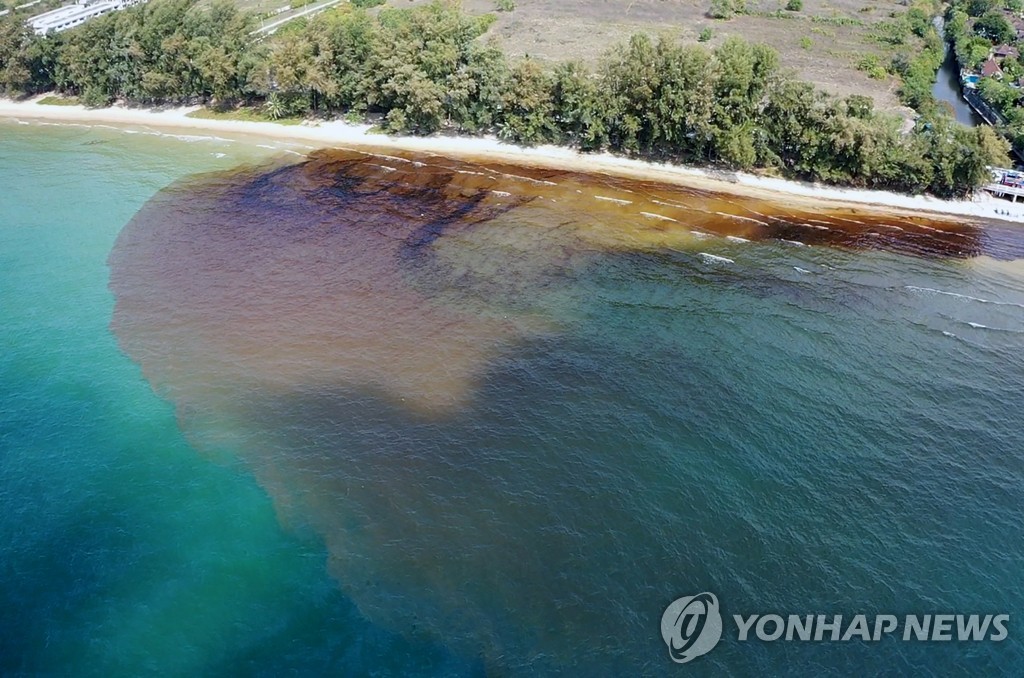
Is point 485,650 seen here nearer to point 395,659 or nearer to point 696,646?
point 395,659

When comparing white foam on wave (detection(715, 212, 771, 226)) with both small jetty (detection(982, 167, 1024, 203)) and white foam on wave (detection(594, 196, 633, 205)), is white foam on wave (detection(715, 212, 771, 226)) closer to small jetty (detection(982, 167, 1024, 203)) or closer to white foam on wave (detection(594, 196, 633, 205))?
white foam on wave (detection(594, 196, 633, 205))

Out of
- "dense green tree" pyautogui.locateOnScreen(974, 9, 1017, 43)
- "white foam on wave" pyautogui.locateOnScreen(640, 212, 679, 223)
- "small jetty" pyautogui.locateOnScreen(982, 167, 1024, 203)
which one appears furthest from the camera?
"dense green tree" pyautogui.locateOnScreen(974, 9, 1017, 43)

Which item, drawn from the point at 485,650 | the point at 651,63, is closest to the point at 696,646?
the point at 485,650

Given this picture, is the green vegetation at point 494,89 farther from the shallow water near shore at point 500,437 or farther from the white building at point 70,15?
the white building at point 70,15

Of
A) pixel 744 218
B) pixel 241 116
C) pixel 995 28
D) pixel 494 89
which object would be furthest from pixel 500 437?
pixel 995 28

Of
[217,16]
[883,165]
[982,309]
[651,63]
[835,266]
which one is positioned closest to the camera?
[982,309]

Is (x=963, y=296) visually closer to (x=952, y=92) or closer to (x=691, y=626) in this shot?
(x=691, y=626)

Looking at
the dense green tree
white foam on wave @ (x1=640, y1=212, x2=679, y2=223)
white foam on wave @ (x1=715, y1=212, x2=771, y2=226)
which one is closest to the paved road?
white foam on wave @ (x1=640, y1=212, x2=679, y2=223)
